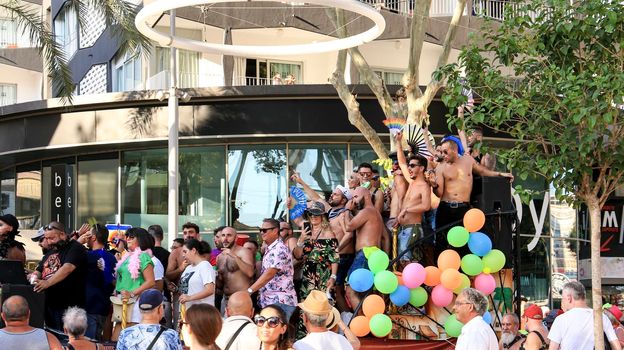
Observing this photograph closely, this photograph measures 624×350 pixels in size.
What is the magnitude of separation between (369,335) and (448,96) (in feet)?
9.74

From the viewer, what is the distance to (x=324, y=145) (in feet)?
88.2

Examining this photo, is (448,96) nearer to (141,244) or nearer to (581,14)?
(581,14)

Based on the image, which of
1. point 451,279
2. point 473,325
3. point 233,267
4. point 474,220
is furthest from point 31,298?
point 474,220

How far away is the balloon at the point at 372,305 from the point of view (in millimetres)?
11906

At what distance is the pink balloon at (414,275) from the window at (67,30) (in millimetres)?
24926

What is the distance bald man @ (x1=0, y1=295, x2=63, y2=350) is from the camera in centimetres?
855

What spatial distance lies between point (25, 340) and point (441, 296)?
16.8ft

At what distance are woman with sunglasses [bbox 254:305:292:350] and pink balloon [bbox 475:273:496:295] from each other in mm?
4759

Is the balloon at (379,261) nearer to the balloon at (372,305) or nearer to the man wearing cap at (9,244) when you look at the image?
the balloon at (372,305)

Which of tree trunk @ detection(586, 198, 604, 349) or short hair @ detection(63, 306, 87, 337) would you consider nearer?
short hair @ detection(63, 306, 87, 337)

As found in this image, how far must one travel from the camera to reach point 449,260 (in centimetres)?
1207

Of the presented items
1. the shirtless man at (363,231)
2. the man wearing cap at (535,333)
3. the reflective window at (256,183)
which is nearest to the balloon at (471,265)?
the man wearing cap at (535,333)

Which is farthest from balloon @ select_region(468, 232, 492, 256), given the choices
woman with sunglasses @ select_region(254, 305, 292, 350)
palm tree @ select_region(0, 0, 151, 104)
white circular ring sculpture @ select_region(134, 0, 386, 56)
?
palm tree @ select_region(0, 0, 151, 104)

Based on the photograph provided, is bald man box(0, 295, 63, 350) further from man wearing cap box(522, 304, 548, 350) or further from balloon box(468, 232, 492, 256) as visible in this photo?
balloon box(468, 232, 492, 256)
